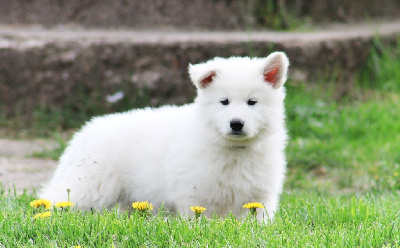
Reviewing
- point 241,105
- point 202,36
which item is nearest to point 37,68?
point 202,36

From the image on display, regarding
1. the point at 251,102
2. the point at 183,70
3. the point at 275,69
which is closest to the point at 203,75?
the point at 251,102

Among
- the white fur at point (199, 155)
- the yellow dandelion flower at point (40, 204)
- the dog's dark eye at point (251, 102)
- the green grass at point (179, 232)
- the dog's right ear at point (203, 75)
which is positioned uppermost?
the dog's right ear at point (203, 75)

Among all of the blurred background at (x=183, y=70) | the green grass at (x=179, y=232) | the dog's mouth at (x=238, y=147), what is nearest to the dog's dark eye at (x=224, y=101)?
the dog's mouth at (x=238, y=147)

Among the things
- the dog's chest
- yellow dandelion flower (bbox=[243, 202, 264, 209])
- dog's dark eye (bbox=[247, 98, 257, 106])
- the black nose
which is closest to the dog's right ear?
dog's dark eye (bbox=[247, 98, 257, 106])

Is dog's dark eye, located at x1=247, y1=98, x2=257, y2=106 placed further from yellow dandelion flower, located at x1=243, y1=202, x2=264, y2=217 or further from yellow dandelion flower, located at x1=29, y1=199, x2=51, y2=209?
yellow dandelion flower, located at x1=29, y1=199, x2=51, y2=209

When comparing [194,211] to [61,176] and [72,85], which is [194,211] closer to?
[61,176]

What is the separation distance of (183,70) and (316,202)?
10.9ft

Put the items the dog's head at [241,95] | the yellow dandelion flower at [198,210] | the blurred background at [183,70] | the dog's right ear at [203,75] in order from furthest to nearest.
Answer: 1. the blurred background at [183,70]
2. the dog's right ear at [203,75]
3. the dog's head at [241,95]
4. the yellow dandelion flower at [198,210]

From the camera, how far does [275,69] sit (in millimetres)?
3951

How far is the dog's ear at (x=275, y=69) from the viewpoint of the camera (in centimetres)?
390

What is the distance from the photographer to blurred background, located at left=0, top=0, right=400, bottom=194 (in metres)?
6.43

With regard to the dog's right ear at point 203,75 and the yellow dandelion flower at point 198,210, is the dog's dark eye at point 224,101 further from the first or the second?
the yellow dandelion flower at point 198,210

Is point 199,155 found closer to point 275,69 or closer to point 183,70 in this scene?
point 275,69

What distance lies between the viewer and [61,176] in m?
4.25
